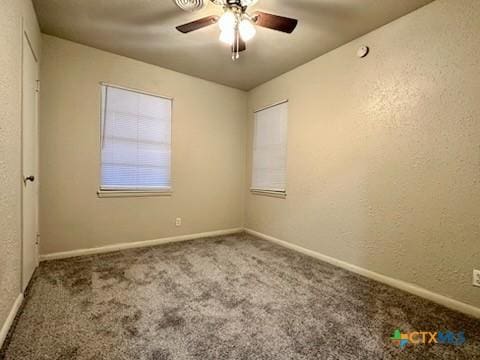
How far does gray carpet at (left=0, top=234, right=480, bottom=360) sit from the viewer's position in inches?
50.8

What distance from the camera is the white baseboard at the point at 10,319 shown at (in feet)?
4.28

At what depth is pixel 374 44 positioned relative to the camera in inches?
88.2

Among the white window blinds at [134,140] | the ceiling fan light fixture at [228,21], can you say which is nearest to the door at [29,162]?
the white window blinds at [134,140]

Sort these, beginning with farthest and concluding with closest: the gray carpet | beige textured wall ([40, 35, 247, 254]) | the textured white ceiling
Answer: beige textured wall ([40, 35, 247, 254]), the textured white ceiling, the gray carpet

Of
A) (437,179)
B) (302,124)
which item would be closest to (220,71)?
(302,124)

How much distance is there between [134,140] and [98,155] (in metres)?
0.47

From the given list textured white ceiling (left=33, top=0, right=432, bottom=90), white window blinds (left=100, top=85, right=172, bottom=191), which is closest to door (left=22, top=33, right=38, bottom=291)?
textured white ceiling (left=33, top=0, right=432, bottom=90)

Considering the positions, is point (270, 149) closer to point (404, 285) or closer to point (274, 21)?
point (274, 21)

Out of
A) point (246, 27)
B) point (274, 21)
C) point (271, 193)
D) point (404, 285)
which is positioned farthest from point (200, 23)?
point (404, 285)

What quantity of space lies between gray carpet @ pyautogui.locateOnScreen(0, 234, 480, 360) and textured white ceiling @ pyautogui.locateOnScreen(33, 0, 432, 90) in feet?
8.10

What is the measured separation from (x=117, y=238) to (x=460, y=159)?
3591 millimetres

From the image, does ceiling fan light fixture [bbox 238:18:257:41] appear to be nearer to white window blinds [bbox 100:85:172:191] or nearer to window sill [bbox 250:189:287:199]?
white window blinds [bbox 100:85:172:191]

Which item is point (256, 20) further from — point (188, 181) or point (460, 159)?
point (188, 181)

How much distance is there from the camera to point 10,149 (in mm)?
1480
